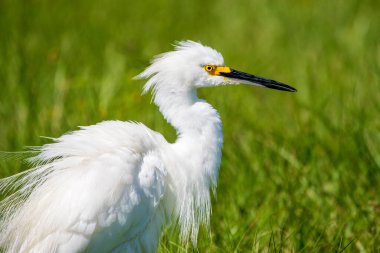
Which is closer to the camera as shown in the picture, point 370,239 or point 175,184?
point 175,184

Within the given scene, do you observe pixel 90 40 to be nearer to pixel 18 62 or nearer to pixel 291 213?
pixel 18 62

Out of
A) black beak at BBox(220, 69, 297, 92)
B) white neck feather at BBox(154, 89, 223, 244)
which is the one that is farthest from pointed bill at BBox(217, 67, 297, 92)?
white neck feather at BBox(154, 89, 223, 244)

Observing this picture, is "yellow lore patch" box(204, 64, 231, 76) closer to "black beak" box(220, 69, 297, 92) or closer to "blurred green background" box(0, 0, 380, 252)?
"black beak" box(220, 69, 297, 92)

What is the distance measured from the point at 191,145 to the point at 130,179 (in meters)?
0.46

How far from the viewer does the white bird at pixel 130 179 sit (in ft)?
9.73

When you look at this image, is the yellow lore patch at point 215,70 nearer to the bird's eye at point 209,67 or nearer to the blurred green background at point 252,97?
the bird's eye at point 209,67

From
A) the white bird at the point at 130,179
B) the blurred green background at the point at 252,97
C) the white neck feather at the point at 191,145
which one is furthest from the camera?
the blurred green background at the point at 252,97

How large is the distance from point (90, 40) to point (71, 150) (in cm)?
414

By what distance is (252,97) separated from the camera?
6312 millimetres

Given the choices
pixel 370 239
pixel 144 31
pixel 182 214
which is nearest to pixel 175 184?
pixel 182 214

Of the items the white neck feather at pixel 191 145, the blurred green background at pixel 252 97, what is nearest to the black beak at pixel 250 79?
the white neck feather at pixel 191 145

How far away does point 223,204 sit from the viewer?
13.2 ft

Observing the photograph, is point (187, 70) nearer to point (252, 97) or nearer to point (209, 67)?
point (209, 67)

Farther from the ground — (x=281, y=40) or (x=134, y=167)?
(x=281, y=40)
